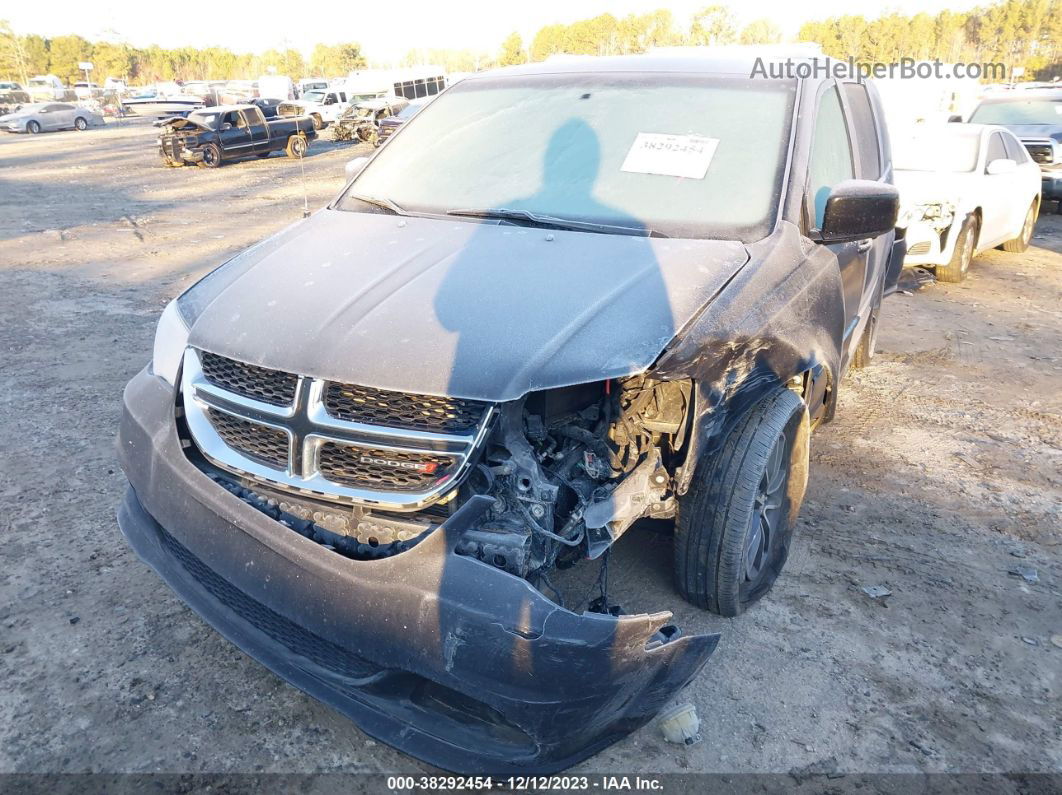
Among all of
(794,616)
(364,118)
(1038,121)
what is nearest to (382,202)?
(794,616)

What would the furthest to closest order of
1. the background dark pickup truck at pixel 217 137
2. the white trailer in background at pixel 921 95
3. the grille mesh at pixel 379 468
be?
the background dark pickup truck at pixel 217 137, the white trailer in background at pixel 921 95, the grille mesh at pixel 379 468

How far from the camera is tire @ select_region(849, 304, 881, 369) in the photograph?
5.23m

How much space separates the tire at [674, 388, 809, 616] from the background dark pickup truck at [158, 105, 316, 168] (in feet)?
59.6

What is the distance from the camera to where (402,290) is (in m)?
2.49

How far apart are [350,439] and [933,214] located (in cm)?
750

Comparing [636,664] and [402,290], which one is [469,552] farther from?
[402,290]

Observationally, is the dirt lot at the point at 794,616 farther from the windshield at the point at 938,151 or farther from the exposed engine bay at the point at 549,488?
A: the windshield at the point at 938,151

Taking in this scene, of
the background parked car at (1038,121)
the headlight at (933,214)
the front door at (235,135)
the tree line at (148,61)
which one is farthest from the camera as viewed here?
the tree line at (148,61)

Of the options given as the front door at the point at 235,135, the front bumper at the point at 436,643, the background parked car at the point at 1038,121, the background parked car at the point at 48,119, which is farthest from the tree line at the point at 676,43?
the front bumper at the point at 436,643

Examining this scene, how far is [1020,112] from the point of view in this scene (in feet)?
42.8

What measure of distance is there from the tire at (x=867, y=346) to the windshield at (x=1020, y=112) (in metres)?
9.63

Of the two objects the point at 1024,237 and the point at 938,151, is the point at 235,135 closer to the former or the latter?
the point at 938,151

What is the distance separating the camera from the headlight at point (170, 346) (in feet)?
8.86

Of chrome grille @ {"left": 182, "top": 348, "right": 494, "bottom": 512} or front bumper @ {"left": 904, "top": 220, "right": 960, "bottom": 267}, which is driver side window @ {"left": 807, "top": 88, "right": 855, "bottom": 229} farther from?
front bumper @ {"left": 904, "top": 220, "right": 960, "bottom": 267}
